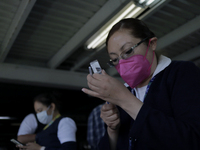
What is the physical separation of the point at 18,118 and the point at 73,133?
8118 mm

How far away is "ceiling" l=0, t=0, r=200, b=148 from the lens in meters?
3.27

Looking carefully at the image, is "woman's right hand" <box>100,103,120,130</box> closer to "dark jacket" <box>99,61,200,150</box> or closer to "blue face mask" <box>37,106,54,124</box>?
"dark jacket" <box>99,61,200,150</box>

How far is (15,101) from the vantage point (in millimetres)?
7820

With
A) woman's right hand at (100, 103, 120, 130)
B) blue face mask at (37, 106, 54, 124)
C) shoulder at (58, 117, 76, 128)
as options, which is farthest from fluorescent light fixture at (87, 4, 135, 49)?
woman's right hand at (100, 103, 120, 130)

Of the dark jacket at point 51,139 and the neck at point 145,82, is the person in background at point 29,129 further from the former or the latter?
the neck at point 145,82

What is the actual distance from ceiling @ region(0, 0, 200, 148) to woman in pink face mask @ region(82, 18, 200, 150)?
2038mm

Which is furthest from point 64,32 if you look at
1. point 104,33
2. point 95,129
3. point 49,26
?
point 95,129

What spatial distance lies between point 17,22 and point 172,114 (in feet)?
10.7

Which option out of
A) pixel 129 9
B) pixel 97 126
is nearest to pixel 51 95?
pixel 97 126

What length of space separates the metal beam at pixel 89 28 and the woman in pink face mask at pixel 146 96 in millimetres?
2023

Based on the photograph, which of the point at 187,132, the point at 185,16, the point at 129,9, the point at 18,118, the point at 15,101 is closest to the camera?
the point at 187,132

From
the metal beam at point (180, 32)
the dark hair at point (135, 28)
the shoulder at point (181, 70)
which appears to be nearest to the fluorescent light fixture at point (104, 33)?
the metal beam at point (180, 32)

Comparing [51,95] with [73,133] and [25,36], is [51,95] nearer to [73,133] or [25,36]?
[73,133]

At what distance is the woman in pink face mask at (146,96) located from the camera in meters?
0.65
